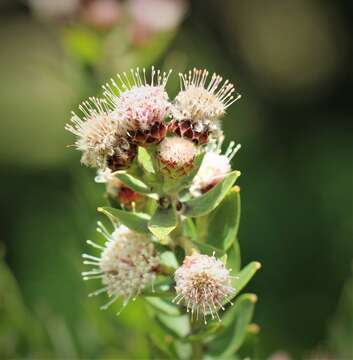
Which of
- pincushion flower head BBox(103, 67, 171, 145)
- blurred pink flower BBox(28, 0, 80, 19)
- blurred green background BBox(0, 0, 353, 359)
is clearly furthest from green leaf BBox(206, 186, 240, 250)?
blurred pink flower BBox(28, 0, 80, 19)

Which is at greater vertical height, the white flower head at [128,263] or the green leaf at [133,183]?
the green leaf at [133,183]

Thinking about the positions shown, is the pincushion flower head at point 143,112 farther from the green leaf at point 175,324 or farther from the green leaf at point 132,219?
the green leaf at point 175,324

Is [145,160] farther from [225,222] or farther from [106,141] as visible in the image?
[225,222]

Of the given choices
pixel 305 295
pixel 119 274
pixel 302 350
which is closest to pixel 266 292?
pixel 305 295

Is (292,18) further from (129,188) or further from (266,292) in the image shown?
(129,188)

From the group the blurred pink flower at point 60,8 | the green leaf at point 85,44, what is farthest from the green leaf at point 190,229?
the blurred pink flower at point 60,8

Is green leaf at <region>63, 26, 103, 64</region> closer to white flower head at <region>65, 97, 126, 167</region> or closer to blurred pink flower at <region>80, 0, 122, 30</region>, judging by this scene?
blurred pink flower at <region>80, 0, 122, 30</region>

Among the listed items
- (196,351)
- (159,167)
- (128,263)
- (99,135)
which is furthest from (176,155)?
(196,351)
